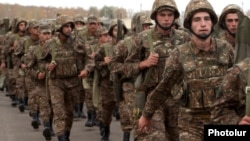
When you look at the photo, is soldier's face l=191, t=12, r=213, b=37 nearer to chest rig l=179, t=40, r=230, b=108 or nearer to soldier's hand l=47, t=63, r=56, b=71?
chest rig l=179, t=40, r=230, b=108

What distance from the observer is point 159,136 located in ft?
21.6

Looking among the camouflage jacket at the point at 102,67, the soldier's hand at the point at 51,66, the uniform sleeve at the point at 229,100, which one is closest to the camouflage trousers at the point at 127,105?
the soldier's hand at the point at 51,66

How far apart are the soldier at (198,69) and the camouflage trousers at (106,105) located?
15.3 feet

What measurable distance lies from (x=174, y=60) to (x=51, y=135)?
224 inches

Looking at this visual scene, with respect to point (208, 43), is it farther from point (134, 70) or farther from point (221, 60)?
point (134, 70)

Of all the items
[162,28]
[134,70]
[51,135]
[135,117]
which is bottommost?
[51,135]

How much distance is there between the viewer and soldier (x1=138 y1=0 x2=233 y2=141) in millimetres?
5707

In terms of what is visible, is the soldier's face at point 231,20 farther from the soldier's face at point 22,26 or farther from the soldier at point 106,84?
the soldier's face at point 22,26

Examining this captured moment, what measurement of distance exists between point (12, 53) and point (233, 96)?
12.0 metres

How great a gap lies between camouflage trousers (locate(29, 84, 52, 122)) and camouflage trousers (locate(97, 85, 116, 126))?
869 mm

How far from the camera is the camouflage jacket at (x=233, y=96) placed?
4531 mm

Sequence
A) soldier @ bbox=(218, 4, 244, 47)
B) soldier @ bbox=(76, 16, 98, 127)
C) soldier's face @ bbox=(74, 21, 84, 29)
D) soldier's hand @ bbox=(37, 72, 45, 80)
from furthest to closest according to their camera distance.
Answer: soldier's face @ bbox=(74, 21, 84, 29), soldier @ bbox=(76, 16, 98, 127), soldier's hand @ bbox=(37, 72, 45, 80), soldier @ bbox=(218, 4, 244, 47)

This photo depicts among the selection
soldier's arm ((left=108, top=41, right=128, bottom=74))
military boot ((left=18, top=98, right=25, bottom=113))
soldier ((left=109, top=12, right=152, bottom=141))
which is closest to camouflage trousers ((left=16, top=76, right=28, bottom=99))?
military boot ((left=18, top=98, right=25, bottom=113))

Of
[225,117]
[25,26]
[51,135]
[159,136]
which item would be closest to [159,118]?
[159,136]
